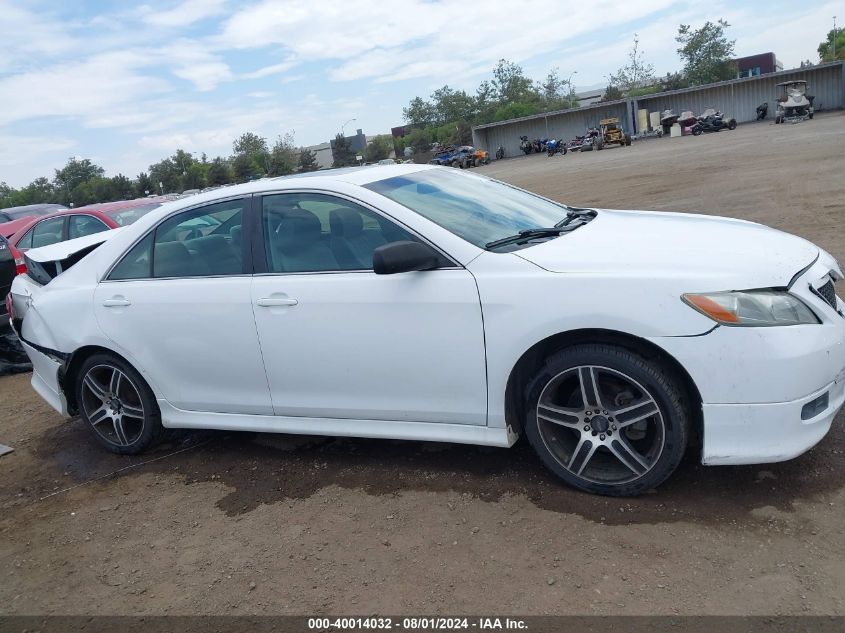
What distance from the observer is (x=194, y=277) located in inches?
168

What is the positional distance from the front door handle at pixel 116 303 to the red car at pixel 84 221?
21.8 ft

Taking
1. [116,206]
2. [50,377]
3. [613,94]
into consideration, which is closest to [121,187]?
[613,94]

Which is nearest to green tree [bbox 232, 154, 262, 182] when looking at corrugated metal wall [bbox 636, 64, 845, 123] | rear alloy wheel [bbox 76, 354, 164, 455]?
corrugated metal wall [bbox 636, 64, 845, 123]

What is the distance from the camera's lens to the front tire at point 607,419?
124 inches

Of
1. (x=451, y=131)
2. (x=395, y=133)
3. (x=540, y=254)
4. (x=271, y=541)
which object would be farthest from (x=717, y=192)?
(x=395, y=133)

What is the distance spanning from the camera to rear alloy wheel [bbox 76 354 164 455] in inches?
182

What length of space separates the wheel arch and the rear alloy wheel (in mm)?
2428

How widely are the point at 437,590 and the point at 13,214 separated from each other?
21.6m

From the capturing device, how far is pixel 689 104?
182 feet

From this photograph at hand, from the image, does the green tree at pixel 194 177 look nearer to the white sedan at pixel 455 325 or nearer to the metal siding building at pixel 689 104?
the metal siding building at pixel 689 104

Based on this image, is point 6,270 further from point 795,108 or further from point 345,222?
point 795,108

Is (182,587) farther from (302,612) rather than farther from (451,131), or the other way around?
(451,131)

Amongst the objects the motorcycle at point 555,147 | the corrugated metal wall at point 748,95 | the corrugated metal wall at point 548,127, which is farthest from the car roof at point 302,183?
the corrugated metal wall at point 548,127

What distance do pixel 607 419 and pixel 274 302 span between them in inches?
72.5
